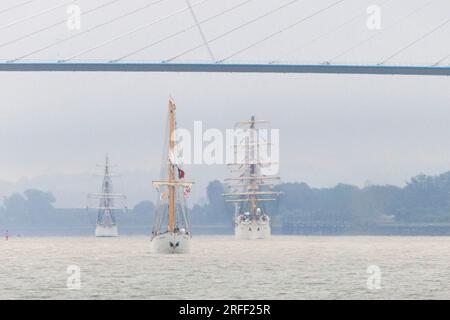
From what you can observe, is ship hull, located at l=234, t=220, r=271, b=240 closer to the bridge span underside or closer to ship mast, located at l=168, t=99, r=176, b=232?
the bridge span underside

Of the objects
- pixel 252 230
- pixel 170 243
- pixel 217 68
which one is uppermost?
pixel 217 68

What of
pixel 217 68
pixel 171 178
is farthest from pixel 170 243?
pixel 217 68

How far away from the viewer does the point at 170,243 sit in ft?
204

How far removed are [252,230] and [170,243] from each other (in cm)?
9035

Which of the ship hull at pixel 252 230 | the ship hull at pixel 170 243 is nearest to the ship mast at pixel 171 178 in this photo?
the ship hull at pixel 170 243

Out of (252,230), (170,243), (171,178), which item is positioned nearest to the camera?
(170,243)

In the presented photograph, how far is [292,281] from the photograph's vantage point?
125 feet

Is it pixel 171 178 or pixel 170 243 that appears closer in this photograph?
pixel 170 243

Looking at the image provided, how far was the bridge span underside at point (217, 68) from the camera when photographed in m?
63.5

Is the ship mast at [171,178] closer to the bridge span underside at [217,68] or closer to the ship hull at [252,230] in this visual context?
the bridge span underside at [217,68]

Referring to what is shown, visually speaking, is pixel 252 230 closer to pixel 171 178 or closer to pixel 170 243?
pixel 171 178

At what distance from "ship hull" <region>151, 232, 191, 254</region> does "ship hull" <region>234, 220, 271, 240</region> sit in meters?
87.8

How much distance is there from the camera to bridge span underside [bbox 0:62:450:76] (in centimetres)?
6350
